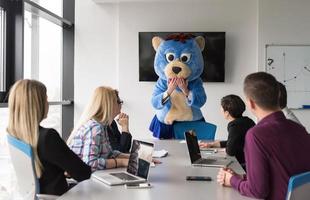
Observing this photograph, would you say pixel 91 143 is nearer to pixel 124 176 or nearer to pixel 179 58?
pixel 124 176

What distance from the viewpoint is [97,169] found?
93.4 inches

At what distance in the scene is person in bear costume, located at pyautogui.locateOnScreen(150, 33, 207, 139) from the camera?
14.9ft

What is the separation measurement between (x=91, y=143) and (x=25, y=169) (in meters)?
0.46

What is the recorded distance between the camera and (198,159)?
107 inches

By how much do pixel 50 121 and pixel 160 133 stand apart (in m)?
1.60

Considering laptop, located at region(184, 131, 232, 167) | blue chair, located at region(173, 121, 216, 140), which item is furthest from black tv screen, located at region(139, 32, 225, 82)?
laptop, located at region(184, 131, 232, 167)

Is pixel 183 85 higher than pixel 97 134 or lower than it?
higher

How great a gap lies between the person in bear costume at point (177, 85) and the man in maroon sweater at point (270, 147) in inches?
106

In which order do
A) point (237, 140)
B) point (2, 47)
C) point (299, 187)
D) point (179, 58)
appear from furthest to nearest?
point (179, 58) → point (2, 47) → point (237, 140) → point (299, 187)

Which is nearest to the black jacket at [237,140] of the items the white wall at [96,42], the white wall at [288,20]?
the white wall at [288,20]

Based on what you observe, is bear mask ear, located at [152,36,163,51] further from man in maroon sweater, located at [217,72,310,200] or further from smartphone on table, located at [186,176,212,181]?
man in maroon sweater, located at [217,72,310,200]

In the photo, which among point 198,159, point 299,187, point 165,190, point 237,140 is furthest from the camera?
point 237,140

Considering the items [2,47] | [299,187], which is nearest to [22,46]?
[2,47]

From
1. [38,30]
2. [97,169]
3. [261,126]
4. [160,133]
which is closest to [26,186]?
[97,169]
